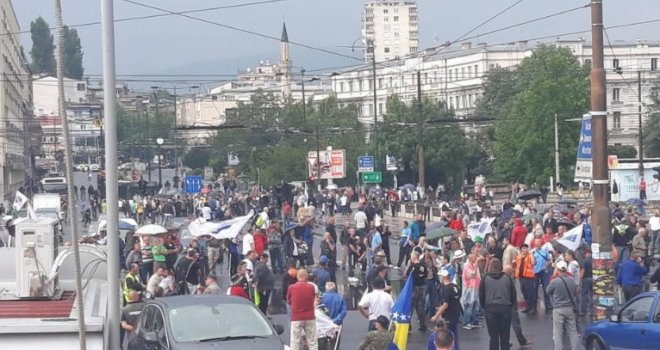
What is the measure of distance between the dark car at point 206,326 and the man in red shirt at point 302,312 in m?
2.01

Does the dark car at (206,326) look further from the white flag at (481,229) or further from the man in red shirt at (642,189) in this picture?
the man in red shirt at (642,189)

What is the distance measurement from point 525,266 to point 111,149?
11579 millimetres

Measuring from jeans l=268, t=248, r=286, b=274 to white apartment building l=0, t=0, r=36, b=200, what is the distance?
136 feet

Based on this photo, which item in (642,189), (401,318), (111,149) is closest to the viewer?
(111,149)

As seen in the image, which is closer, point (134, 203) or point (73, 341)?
point (73, 341)

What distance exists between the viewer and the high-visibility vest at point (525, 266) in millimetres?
23484

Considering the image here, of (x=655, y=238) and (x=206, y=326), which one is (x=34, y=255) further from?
(x=655, y=238)

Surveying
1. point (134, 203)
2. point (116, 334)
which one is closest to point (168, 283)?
point (116, 334)

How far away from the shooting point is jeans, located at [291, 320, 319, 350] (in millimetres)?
17656

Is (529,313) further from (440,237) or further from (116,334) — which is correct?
(116,334)

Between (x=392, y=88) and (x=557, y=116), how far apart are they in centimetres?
5675

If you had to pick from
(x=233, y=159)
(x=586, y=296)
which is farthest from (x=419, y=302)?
(x=233, y=159)

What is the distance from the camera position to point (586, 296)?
23016mm

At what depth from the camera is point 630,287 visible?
2173 centimetres
